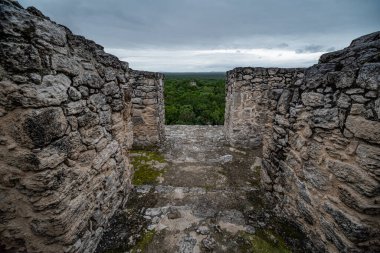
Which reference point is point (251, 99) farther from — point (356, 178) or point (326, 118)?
point (356, 178)

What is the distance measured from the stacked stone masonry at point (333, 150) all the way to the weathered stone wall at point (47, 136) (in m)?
2.74

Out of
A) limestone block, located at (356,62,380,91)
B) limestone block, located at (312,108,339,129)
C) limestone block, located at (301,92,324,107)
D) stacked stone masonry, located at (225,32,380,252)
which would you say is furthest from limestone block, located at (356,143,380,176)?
limestone block, located at (301,92,324,107)

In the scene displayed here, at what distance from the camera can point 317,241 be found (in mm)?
2354

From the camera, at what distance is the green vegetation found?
14.0 feet

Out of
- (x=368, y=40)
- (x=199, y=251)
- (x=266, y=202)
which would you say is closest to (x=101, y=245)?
(x=199, y=251)

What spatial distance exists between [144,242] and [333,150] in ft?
8.50

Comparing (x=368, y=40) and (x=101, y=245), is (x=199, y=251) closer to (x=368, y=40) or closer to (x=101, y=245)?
(x=101, y=245)

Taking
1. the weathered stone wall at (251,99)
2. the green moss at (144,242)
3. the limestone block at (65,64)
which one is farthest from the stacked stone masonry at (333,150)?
the limestone block at (65,64)

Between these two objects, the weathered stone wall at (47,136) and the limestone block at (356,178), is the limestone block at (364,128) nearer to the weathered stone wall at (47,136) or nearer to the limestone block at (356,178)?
the limestone block at (356,178)

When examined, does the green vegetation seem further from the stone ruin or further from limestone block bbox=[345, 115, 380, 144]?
limestone block bbox=[345, 115, 380, 144]

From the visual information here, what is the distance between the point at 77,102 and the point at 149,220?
2.01 m

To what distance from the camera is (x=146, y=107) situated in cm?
593

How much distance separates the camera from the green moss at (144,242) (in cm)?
247

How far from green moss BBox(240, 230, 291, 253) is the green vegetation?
88.9 inches
